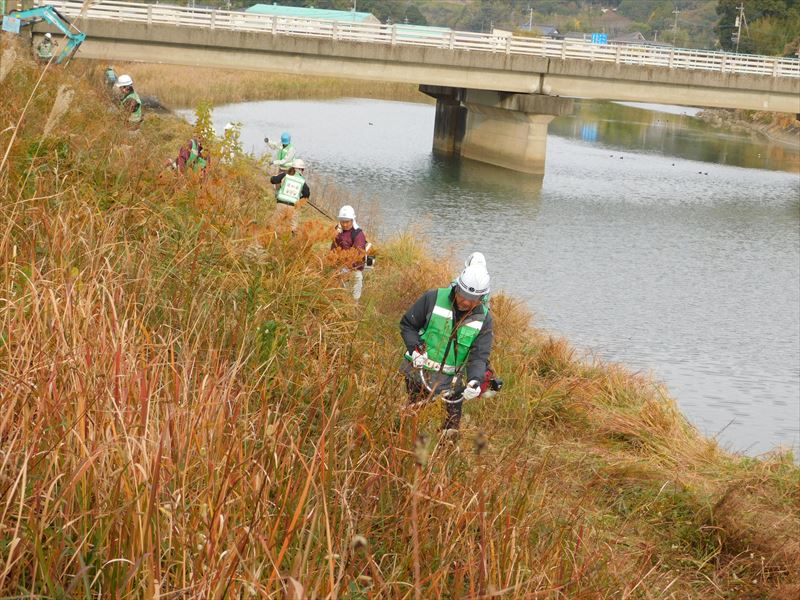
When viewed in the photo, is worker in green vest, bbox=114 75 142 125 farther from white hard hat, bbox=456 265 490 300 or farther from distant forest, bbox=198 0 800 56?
distant forest, bbox=198 0 800 56

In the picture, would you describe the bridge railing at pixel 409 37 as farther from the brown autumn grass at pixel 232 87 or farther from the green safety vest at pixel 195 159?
the green safety vest at pixel 195 159

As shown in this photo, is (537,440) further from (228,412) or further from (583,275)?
(583,275)

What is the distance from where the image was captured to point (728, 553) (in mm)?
7910

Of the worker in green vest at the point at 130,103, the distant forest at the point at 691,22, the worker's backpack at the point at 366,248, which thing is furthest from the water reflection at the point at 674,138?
the worker's backpack at the point at 366,248

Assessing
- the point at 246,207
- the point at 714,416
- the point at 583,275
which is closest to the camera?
the point at 246,207

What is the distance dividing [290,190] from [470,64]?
23.9 m

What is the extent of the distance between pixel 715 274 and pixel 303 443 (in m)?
20.8

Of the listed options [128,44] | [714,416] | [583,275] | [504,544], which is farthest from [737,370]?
[128,44]

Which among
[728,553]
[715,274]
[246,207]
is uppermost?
[246,207]

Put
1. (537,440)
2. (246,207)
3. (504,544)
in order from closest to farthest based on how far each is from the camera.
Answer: (504,544), (537,440), (246,207)

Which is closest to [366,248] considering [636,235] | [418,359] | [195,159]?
[195,159]

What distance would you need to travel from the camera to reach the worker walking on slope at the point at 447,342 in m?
7.45

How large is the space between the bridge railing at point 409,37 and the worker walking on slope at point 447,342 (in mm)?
26719

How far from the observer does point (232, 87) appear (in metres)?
53.8
